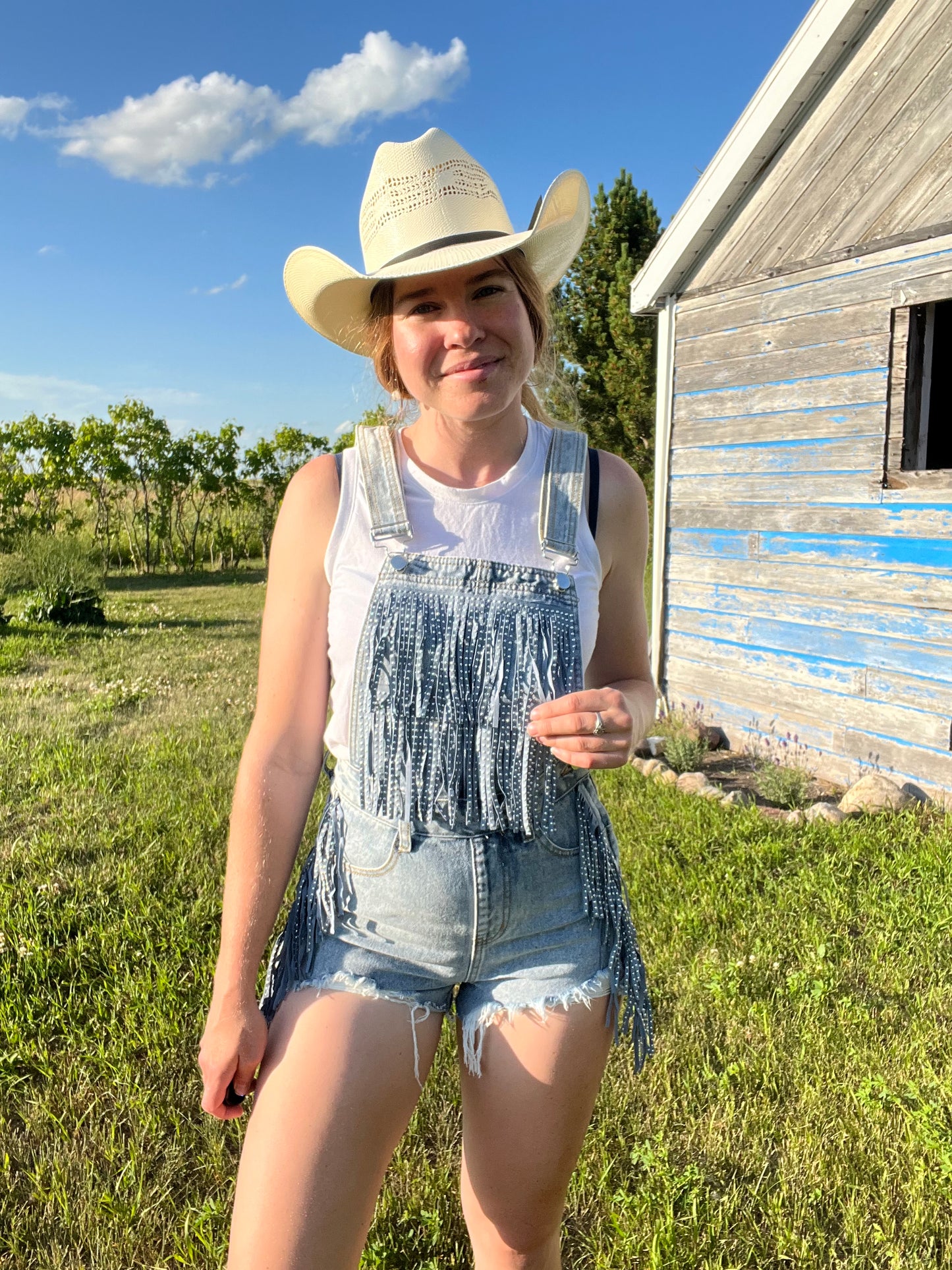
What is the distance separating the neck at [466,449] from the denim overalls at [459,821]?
10 cm

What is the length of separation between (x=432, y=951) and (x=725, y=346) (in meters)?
6.45

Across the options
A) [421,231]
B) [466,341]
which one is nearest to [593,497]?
[466,341]

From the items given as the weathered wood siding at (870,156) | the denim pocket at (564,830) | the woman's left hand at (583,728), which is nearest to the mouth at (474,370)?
the woman's left hand at (583,728)

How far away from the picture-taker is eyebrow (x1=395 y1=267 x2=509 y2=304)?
1.72 meters

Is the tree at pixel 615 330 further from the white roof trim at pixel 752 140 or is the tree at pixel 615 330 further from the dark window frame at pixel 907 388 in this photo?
the dark window frame at pixel 907 388

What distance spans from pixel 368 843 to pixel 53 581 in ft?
43.3

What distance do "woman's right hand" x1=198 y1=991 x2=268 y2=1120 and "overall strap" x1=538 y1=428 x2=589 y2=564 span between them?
94 centimetres

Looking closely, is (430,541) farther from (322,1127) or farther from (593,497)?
(322,1127)

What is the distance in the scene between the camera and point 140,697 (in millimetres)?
8383

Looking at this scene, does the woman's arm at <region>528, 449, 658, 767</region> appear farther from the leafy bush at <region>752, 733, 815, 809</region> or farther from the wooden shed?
the wooden shed

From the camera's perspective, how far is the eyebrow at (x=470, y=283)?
1.72 m

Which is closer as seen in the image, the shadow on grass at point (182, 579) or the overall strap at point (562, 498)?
the overall strap at point (562, 498)

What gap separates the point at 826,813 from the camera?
5.32m

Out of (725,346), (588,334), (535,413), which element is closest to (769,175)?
(725,346)
